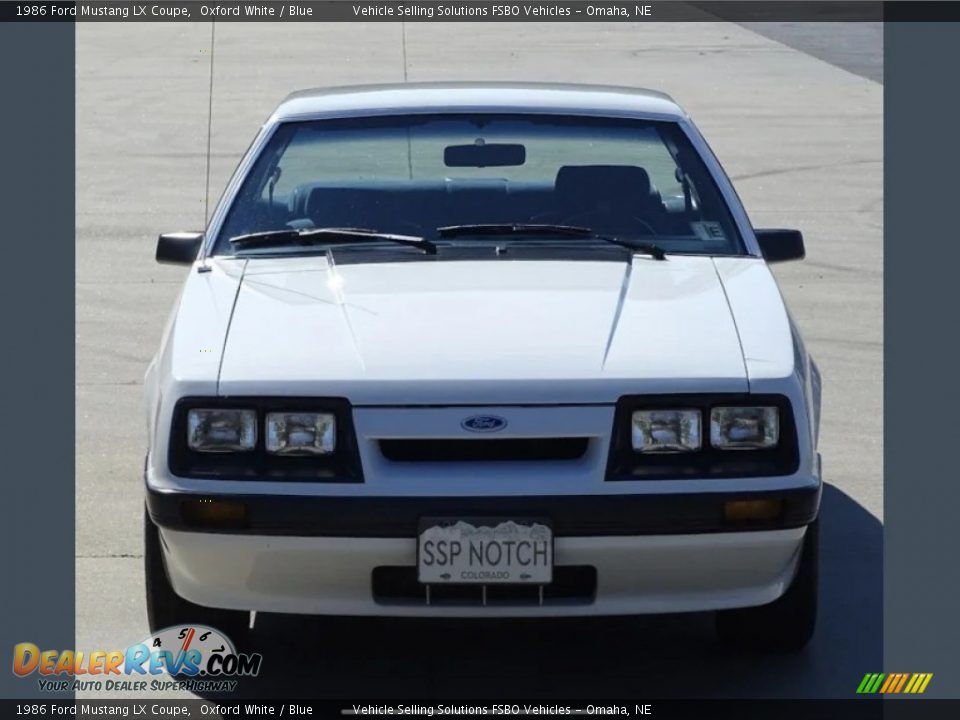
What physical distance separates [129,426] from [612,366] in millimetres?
3344

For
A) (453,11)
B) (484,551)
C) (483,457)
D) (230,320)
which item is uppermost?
(453,11)

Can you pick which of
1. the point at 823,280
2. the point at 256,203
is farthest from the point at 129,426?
the point at 823,280

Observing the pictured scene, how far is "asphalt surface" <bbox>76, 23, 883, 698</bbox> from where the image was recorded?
4.97 m

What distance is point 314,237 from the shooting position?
Answer: 553 centimetres

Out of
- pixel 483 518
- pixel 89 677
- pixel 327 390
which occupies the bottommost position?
pixel 89 677

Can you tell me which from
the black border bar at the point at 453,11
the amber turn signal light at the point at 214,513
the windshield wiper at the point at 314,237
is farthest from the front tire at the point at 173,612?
the black border bar at the point at 453,11

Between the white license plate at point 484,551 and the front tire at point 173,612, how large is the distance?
730mm

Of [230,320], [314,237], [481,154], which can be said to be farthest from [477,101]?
[230,320]

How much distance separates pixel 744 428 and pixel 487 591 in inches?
28.7

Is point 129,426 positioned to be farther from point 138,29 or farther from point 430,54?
point 138,29
